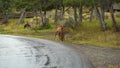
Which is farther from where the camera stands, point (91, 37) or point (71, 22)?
point (71, 22)

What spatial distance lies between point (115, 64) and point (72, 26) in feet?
111

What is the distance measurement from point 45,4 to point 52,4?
2823mm

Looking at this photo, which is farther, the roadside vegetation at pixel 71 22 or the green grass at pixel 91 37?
the roadside vegetation at pixel 71 22

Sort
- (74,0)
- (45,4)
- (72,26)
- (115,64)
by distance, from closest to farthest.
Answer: (115,64) → (74,0) → (72,26) → (45,4)

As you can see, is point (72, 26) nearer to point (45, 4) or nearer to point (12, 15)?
point (45, 4)

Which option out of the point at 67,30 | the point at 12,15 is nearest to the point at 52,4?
the point at 67,30

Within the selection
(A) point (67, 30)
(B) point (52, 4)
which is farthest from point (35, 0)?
(A) point (67, 30)

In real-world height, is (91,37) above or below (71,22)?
above

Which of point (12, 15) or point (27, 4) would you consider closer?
point (27, 4)

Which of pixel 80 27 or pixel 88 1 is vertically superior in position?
pixel 88 1

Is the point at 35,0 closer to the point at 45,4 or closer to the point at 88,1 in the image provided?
the point at 45,4

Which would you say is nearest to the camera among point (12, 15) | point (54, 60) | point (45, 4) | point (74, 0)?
point (54, 60)

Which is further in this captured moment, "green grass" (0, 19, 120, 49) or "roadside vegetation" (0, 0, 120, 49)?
"roadside vegetation" (0, 0, 120, 49)

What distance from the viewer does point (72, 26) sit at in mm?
49594
